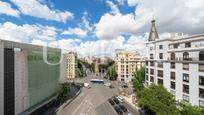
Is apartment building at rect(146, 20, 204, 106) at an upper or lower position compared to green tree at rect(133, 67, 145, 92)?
upper

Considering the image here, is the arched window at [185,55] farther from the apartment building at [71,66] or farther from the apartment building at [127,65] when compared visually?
the apartment building at [71,66]

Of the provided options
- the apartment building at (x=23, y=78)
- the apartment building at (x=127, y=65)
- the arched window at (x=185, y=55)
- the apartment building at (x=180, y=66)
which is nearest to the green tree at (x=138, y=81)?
the apartment building at (x=180, y=66)

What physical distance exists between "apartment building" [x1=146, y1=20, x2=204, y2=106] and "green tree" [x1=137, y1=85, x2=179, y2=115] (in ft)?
15.3

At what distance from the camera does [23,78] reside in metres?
42.8

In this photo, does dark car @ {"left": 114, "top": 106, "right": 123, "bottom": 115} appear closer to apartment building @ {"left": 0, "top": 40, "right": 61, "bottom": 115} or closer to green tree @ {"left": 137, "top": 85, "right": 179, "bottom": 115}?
green tree @ {"left": 137, "top": 85, "right": 179, "bottom": 115}

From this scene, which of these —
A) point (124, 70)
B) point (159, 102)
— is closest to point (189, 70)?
point (159, 102)

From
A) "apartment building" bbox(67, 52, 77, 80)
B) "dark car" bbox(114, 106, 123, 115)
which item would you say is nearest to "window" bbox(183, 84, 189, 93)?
"dark car" bbox(114, 106, 123, 115)

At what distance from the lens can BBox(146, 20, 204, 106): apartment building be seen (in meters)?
39.2

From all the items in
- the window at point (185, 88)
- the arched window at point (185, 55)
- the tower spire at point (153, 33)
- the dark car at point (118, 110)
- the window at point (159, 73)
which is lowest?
the dark car at point (118, 110)

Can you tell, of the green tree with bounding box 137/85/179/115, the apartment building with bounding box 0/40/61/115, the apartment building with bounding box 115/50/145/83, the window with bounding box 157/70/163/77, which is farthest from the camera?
the apartment building with bounding box 115/50/145/83

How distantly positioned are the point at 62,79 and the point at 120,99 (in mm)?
22131

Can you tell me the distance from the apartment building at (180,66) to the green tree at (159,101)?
465cm

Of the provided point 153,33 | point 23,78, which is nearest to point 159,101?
point 23,78

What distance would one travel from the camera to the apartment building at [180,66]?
39.2 metres
